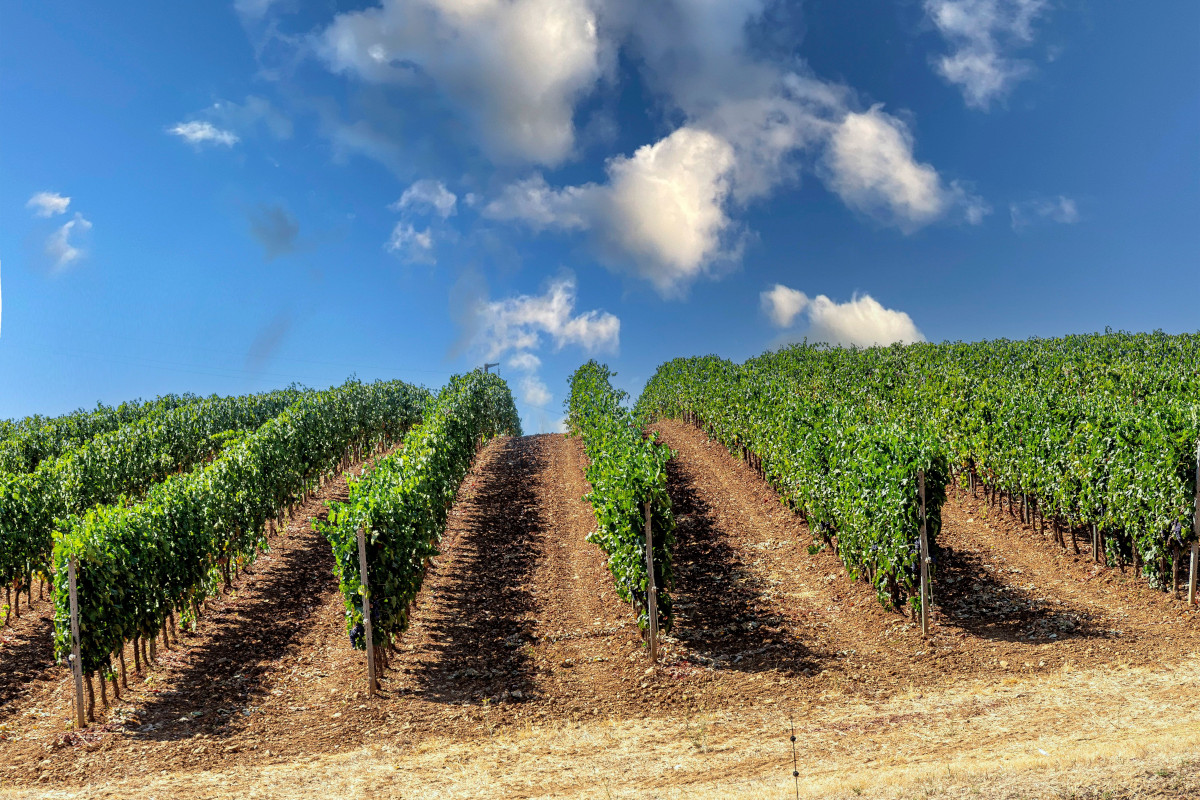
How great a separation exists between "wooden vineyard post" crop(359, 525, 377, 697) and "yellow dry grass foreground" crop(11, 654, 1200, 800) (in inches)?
70.8

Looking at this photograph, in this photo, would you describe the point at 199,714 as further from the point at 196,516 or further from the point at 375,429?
the point at 375,429

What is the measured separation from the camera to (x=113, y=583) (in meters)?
13.2

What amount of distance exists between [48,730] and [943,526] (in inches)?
786

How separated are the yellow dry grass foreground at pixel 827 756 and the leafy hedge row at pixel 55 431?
71.9 feet

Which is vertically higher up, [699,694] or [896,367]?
[896,367]

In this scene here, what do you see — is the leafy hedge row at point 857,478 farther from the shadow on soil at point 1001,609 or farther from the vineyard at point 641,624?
the shadow on soil at point 1001,609

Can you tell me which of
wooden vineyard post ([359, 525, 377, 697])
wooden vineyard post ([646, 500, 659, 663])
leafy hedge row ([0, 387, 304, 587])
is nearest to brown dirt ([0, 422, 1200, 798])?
wooden vineyard post ([359, 525, 377, 697])

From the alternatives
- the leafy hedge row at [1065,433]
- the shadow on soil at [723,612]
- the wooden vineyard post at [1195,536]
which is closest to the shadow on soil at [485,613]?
the shadow on soil at [723,612]

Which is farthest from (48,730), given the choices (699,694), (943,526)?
(943,526)

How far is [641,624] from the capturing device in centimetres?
1391

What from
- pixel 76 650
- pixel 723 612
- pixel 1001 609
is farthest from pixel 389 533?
pixel 1001 609

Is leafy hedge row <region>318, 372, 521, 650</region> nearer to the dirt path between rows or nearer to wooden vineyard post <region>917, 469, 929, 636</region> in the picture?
the dirt path between rows

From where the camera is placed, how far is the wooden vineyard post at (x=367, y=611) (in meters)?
12.7

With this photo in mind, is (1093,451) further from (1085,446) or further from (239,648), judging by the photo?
(239,648)
